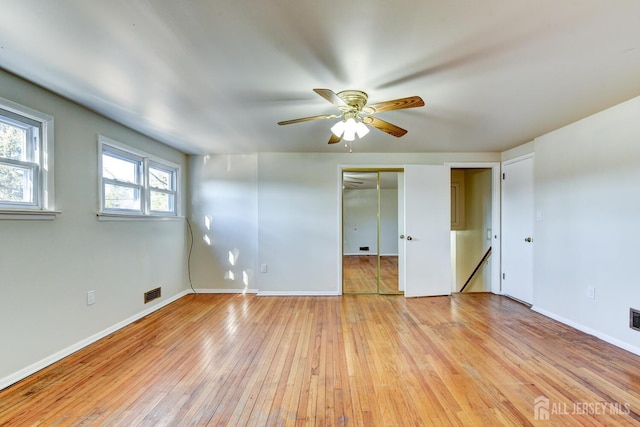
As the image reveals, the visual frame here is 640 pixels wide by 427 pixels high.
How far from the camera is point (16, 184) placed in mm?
2057

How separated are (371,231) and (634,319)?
3.37 m

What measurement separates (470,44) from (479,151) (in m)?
3.04

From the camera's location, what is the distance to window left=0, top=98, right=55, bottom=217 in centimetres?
197

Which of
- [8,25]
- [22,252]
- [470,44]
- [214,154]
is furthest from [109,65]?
[214,154]

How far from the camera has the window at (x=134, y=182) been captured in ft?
9.47

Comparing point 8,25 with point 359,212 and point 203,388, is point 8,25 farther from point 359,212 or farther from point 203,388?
point 359,212

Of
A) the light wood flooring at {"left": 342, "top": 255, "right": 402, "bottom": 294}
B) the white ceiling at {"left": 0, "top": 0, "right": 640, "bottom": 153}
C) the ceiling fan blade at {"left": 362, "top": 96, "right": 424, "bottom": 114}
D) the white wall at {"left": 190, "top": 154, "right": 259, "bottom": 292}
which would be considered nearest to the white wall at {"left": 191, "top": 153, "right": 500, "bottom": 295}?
the white wall at {"left": 190, "top": 154, "right": 259, "bottom": 292}

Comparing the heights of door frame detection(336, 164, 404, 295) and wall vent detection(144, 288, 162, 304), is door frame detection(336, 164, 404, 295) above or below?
above

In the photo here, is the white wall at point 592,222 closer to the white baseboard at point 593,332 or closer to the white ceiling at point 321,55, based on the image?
the white baseboard at point 593,332

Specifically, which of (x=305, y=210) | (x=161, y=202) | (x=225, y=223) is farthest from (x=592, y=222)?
(x=161, y=202)

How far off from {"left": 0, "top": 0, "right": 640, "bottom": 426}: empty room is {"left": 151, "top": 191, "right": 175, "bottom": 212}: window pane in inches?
1.4

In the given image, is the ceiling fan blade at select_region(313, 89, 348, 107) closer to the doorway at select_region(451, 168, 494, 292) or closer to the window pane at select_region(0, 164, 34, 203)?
the window pane at select_region(0, 164, 34, 203)

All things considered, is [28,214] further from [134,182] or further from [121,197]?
[134,182]

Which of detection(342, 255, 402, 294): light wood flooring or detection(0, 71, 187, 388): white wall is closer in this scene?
detection(0, 71, 187, 388): white wall
